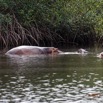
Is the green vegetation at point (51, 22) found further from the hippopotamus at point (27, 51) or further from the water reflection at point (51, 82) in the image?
the water reflection at point (51, 82)

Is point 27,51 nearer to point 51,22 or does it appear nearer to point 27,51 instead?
point 27,51

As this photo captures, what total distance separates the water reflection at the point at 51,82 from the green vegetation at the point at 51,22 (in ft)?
41.7

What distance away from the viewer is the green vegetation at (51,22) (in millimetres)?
34344

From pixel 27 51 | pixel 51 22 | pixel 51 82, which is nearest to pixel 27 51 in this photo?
pixel 27 51

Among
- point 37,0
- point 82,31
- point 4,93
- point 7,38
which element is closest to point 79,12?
point 82,31

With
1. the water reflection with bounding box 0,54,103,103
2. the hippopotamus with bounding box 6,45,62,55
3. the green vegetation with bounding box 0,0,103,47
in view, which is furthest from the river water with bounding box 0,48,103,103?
the green vegetation with bounding box 0,0,103,47

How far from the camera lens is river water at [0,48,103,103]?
42.2ft

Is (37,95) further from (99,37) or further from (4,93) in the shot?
(99,37)

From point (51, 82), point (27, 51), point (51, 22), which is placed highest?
point (51, 22)

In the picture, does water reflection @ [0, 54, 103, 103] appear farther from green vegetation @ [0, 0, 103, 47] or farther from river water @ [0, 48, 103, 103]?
green vegetation @ [0, 0, 103, 47]

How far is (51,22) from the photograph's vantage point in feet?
125

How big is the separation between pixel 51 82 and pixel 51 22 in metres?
22.8

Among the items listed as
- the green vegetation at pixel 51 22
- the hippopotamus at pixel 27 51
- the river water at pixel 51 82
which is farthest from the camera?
the green vegetation at pixel 51 22

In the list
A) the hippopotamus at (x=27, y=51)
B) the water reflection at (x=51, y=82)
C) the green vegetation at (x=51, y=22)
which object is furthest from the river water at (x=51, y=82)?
the green vegetation at (x=51, y=22)
